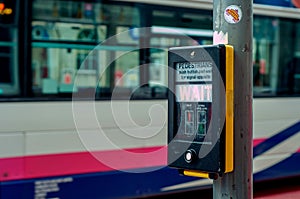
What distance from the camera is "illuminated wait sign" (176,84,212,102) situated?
254 cm

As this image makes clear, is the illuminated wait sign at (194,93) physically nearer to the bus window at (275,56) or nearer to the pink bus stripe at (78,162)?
the pink bus stripe at (78,162)

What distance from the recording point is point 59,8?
5.34 m

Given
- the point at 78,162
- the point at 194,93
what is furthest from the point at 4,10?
the point at 194,93

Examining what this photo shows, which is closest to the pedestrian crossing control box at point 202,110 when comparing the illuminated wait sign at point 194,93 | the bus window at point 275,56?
the illuminated wait sign at point 194,93

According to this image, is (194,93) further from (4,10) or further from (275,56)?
(275,56)

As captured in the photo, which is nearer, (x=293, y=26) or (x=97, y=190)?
(x=97, y=190)

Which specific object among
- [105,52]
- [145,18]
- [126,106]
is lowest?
[126,106]

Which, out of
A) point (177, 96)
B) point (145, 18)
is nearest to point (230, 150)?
point (177, 96)

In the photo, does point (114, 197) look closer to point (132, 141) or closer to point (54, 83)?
point (132, 141)

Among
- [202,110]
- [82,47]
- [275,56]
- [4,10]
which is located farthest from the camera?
[275,56]

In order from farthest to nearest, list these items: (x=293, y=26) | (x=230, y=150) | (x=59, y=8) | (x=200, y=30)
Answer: (x=293, y=26)
(x=200, y=30)
(x=59, y=8)
(x=230, y=150)

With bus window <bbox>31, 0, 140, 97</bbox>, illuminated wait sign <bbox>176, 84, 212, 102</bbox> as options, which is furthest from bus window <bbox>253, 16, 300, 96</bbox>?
illuminated wait sign <bbox>176, 84, 212, 102</bbox>

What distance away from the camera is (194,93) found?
8.54 ft

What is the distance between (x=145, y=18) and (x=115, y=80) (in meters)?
0.85
